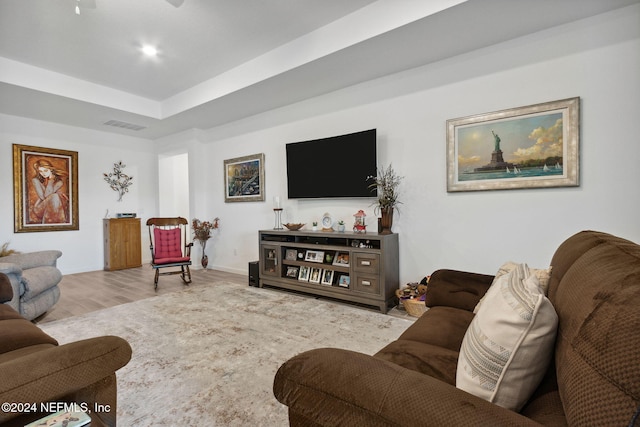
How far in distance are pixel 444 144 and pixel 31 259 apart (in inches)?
180

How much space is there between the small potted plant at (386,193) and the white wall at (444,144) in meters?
0.11

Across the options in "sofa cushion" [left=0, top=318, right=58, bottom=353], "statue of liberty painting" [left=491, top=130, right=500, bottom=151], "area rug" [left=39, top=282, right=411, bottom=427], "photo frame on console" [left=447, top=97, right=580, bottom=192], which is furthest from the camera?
"statue of liberty painting" [left=491, top=130, right=500, bottom=151]

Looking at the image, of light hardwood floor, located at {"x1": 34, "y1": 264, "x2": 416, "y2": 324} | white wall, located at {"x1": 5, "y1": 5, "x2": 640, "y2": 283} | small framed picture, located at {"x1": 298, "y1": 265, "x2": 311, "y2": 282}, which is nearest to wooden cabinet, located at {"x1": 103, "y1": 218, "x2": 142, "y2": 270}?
light hardwood floor, located at {"x1": 34, "y1": 264, "x2": 416, "y2": 324}

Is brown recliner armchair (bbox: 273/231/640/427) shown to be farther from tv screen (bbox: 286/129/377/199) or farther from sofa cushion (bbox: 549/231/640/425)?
tv screen (bbox: 286/129/377/199)

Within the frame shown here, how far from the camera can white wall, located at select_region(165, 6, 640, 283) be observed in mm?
2488

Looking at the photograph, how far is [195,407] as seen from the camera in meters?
1.68

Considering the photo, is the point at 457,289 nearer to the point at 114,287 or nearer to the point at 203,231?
the point at 114,287

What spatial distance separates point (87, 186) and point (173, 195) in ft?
5.98

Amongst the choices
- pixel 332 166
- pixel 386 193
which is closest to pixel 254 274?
pixel 332 166

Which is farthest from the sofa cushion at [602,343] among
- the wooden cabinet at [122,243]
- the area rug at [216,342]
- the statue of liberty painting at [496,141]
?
the wooden cabinet at [122,243]

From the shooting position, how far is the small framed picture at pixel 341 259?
11.7 feet

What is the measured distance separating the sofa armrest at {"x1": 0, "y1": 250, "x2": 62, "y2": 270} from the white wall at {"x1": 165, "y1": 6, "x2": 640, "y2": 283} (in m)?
2.98

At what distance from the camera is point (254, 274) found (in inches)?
173

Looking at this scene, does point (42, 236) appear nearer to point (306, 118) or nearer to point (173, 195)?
point (173, 195)
